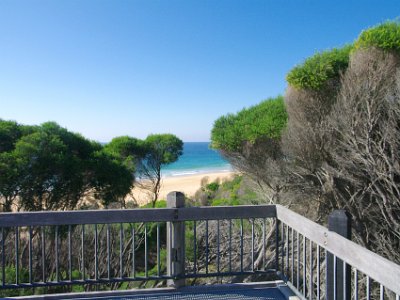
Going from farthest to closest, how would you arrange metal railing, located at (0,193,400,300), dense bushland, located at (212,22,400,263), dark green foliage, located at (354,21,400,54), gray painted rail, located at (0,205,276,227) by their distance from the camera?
dark green foliage, located at (354,21,400,54) < dense bushland, located at (212,22,400,263) < gray painted rail, located at (0,205,276,227) < metal railing, located at (0,193,400,300)

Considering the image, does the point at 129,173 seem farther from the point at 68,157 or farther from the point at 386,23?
the point at 386,23

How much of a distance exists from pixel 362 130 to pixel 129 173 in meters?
6.70

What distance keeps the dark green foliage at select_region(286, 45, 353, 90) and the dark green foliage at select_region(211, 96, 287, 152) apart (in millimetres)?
1220

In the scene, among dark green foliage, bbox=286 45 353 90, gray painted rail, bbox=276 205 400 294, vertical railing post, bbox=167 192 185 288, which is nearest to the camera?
gray painted rail, bbox=276 205 400 294

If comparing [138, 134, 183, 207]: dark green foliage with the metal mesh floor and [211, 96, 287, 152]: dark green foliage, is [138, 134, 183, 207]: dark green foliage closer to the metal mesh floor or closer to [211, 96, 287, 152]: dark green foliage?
[211, 96, 287, 152]: dark green foliage

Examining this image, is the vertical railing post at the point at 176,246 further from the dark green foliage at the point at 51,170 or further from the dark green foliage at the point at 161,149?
the dark green foliage at the point at 161,149

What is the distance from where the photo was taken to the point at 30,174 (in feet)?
26.0

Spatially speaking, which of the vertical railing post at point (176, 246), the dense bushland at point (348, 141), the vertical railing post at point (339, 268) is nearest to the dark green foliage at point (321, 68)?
the dense bushland at point (348, 141)

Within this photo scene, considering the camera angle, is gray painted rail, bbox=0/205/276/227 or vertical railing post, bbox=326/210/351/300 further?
gray painted rail, bbox=0/205/276/227

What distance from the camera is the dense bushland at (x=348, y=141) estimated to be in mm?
6348

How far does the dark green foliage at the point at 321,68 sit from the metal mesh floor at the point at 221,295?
18.9 ft

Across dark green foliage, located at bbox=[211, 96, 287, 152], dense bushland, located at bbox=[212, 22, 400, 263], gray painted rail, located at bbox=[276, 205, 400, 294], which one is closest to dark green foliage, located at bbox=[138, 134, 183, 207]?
dark green foliage, located at bbox=[211, 96, 287, 152]

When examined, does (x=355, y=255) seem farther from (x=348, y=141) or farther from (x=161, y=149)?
(x=161, y=149)

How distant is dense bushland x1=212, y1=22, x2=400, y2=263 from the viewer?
6348 mm
